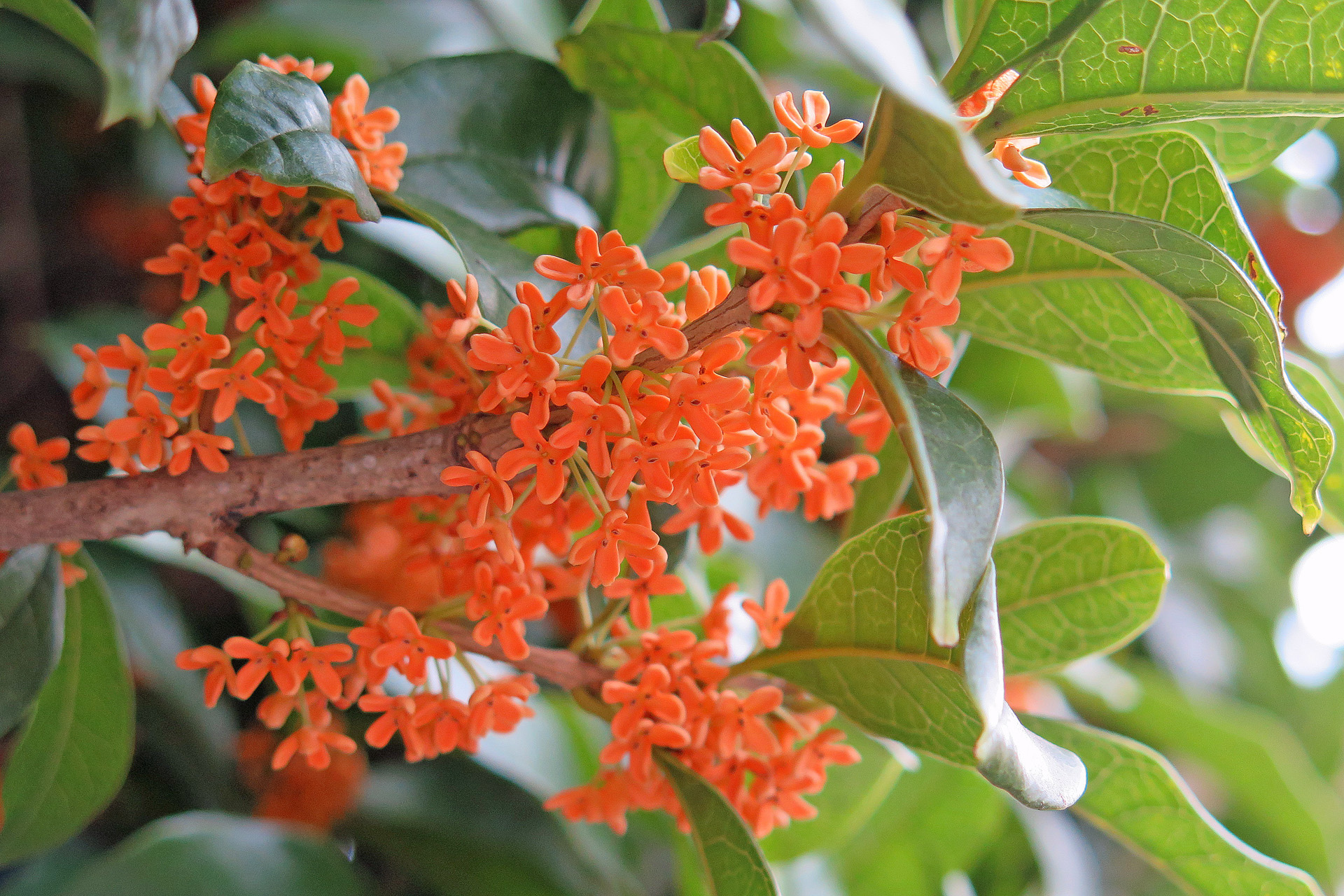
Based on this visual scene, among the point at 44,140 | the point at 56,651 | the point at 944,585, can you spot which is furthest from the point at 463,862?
the point at 44,140

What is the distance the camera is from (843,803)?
127 cm

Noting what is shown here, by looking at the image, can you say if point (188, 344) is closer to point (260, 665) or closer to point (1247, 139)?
point (260, 665)

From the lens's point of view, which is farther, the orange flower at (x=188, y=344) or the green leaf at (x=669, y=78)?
the green leaf at (x=669, y=78)

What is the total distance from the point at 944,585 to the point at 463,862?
3.70 ft

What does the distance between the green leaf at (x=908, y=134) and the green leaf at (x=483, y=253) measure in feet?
0.87

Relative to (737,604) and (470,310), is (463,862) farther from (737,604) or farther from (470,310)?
(470,310)

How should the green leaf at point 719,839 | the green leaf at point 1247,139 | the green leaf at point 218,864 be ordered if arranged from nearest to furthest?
1. the green leaf at point 719,839
2. the green leaf at point 1247,139
3. the green leaf at point 218,864

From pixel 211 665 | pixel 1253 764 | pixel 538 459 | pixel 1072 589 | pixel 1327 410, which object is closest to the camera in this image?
pixel 538 459

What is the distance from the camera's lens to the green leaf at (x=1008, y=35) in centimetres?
61

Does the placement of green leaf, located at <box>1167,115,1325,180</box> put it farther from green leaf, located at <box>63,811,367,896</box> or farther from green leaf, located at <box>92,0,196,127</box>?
green leaf, located at <box>63,811,367,896</box>

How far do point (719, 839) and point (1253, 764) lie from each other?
1511mm

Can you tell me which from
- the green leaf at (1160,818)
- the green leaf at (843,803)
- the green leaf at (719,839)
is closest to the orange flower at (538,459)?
the green leaf at (719,839)

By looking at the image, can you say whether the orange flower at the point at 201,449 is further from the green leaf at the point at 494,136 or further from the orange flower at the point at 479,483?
the green leaf at the point at 494,136

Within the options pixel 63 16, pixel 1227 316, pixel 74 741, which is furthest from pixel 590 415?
pixel 74 741
